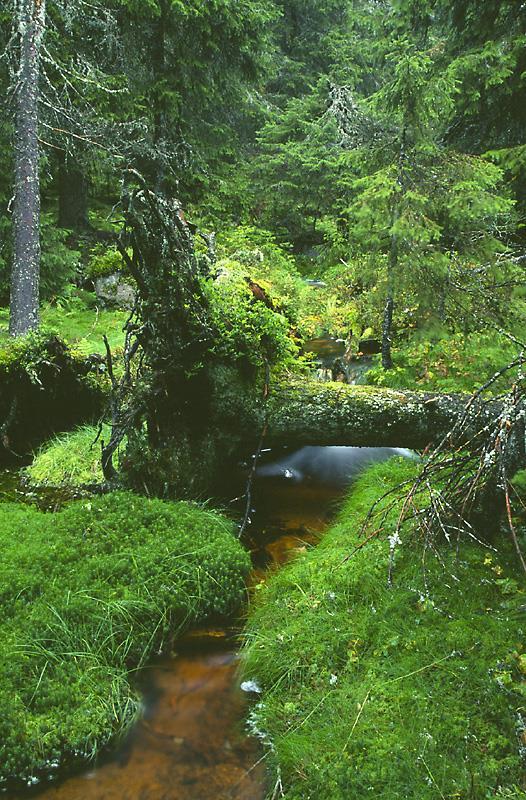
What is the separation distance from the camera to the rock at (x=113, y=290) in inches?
547

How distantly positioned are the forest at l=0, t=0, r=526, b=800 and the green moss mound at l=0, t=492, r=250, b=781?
0.02 m

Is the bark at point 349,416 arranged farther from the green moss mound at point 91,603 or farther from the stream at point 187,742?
the stream at point 187,742

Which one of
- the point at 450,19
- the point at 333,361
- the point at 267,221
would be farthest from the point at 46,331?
the point at 267,221

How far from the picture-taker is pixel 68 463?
6078 mm

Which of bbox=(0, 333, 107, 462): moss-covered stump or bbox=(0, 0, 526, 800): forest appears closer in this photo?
bbox=(0, 0, 526, 800): forest

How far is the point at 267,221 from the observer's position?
63.1 feet

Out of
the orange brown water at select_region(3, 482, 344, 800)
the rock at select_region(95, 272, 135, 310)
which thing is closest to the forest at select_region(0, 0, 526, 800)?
the orange brown water at select_region(3, 482, 344, 800)

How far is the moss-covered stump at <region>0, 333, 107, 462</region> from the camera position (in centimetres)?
612

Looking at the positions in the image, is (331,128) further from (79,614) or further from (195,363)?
(79,614)

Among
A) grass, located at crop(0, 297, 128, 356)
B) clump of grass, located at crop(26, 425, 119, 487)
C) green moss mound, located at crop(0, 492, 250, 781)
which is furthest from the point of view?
grass, located at crop(0, 297, 128, 356)

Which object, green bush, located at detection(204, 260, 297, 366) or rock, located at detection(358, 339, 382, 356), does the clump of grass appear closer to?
green bush, located at detection(204, 260, 297, 366)

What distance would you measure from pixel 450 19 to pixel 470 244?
5.03 m

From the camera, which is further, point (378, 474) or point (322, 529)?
point (378, 474)

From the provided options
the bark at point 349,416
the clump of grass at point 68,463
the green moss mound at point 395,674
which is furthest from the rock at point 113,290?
the green moss mound at point 395,674
